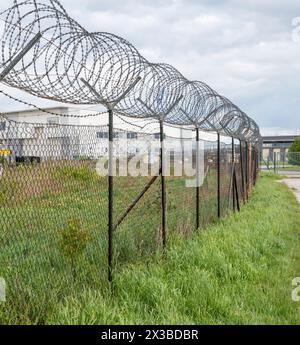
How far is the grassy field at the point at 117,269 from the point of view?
3605 millimetres

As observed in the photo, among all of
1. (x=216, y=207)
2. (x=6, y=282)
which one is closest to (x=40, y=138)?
(x=6, y=282)

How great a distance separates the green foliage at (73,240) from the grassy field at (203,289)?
45 cm

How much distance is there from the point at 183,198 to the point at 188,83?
213 centimetres

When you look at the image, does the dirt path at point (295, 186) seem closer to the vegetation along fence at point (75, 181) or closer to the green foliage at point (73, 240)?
the vegetation along fence at point (75, 181)

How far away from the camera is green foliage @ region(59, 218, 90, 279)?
4.23m

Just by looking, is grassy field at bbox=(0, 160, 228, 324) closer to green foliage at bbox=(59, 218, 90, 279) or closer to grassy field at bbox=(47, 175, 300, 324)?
green foliage at bbox=(59, 218, 90, 279)

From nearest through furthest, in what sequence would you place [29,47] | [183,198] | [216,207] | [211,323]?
[29,47], [211,323], [183,198], [216,207]

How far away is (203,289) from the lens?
174 inches

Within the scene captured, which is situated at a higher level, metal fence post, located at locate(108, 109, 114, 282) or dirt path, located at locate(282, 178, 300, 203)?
metal fence post, located at locate(108, 109, 114, 282)

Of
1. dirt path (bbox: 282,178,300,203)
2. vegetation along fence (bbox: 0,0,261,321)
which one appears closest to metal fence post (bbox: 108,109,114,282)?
vegetation along fence (bbox: 0,0,261,321)

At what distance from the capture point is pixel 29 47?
9.34ft

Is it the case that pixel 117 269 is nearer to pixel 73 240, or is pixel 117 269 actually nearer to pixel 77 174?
pixel 73 240

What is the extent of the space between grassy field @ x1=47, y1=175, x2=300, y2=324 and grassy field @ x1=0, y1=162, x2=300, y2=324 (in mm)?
11
